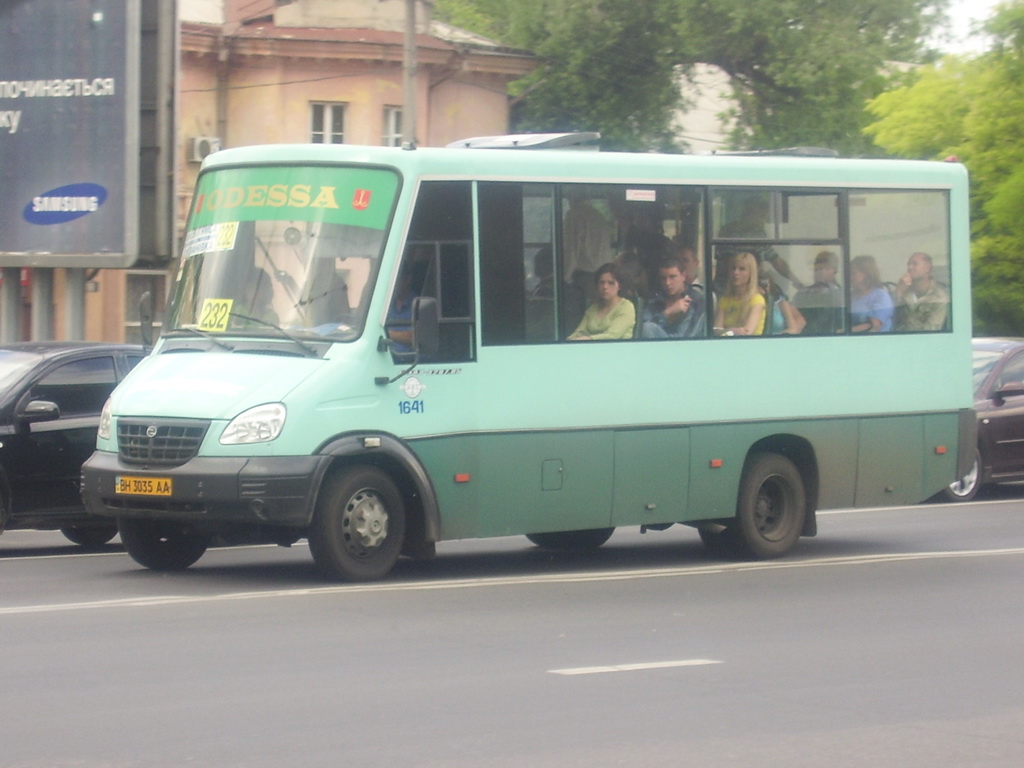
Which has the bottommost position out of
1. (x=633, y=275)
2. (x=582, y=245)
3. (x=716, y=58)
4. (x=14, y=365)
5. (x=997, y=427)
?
(x=997, y=427)

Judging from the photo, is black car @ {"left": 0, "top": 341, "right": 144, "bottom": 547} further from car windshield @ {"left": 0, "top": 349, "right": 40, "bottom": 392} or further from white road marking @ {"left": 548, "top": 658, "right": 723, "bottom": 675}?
white road marking @ {"left": 548, "top": 658, "right": 723, "bottom": 675}

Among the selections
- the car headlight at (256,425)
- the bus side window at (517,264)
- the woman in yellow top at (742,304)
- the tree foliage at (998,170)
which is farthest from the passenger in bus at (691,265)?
the tree foliage at (998,170)

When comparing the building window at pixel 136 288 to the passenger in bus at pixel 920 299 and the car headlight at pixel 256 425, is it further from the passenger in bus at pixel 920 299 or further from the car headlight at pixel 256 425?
the car headlight at pixel 256 425

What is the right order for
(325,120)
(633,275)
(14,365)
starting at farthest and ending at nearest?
(325,120) → (14,365) → (633,275)

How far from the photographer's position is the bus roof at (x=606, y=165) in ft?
37.5

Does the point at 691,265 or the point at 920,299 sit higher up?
the point at 691,265

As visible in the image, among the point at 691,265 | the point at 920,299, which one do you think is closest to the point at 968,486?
the point at 920,299

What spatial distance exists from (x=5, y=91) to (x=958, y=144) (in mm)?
20755

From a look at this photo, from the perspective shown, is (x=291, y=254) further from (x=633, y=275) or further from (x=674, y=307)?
(x=674, y=307)

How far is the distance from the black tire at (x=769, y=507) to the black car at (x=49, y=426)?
474cm

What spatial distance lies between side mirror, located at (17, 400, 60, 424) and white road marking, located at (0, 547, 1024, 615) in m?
3.08

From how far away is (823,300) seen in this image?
1350cm

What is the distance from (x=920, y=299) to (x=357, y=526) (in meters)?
5.29

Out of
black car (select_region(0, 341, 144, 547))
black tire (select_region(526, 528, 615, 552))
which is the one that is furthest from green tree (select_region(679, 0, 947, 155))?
black car (select_region(0, 341, 144, 547))
